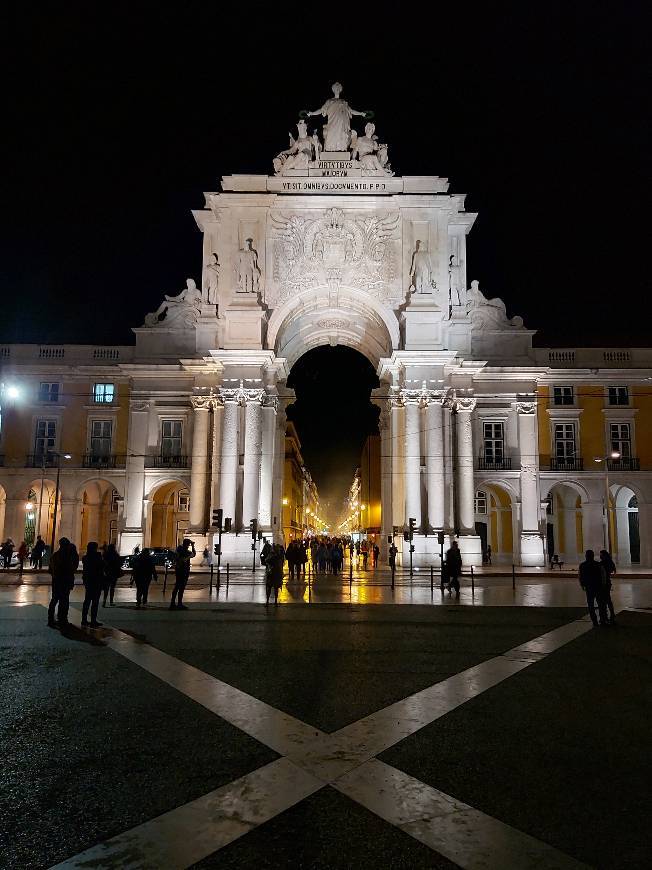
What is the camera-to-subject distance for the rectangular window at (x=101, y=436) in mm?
42281

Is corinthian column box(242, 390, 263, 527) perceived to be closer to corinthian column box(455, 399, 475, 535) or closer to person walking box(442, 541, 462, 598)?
corinthian column box(455, 399, 475, 535)

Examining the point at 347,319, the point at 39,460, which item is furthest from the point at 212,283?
the point at 39,460

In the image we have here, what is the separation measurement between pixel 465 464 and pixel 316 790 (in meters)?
34.3

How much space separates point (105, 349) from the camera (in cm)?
4362

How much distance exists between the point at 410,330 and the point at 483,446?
843 centimetres

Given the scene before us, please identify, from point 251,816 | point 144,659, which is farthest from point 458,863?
point 144,659

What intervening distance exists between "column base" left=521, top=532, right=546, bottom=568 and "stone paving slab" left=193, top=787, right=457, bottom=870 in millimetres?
35885

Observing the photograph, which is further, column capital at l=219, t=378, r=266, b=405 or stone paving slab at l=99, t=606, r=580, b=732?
column capital at l=219, t=378, r=266, b=405

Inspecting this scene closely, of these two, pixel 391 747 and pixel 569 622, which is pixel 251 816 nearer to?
pixel 391 747

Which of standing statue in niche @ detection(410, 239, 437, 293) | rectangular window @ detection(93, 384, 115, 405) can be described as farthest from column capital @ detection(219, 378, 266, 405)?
standing statue in niche @ detection(410, 239, 437, 293)

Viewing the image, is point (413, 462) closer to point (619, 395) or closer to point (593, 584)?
point (619, 395)

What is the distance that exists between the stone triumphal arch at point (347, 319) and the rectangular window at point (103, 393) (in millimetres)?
2682

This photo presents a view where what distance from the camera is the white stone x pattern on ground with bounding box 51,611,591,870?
394 centimetres

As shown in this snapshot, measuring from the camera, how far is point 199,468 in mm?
38750
